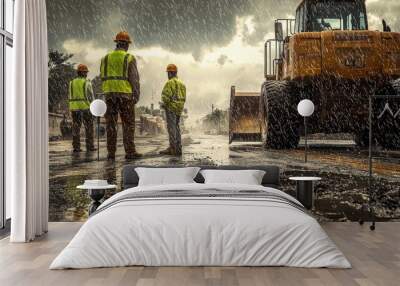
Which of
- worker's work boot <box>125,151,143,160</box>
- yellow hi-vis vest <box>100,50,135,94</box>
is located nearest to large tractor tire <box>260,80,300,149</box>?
worker's work boot <box>125,151,143,160</box>

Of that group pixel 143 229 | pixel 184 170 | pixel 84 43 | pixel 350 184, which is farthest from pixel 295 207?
pixel 84 43

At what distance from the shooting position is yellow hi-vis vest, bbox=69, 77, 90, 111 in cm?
591

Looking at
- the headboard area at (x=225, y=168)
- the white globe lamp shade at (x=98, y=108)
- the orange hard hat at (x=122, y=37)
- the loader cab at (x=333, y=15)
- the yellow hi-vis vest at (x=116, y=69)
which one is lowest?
the headboard area at (x=225, y=168)

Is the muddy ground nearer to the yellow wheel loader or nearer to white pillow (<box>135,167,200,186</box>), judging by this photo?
the yellow wheel loader

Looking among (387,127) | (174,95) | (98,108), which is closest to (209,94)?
(174,95)

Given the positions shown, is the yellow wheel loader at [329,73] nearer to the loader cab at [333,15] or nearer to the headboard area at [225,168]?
the loader cab at [333,15]

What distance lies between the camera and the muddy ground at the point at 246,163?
5867 millimetres

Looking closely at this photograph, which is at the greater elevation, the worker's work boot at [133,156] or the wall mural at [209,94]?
the wall mural at [209,94]

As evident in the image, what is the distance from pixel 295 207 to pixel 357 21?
2774 mm

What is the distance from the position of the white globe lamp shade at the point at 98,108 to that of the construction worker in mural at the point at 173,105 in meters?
0.65

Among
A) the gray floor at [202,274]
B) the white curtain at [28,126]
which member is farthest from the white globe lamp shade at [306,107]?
the white curtain at [28,126]

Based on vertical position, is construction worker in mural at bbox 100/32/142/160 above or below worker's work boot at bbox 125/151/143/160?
above

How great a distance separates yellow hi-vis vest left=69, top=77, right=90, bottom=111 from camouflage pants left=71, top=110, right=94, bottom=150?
6 cm

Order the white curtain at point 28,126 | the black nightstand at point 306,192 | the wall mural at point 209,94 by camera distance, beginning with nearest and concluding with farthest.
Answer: the white curtain at point 28,126
the black nightstand at point 306,192
the wall mural at point 209,94
